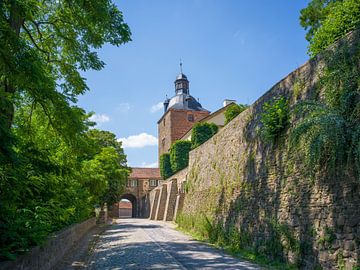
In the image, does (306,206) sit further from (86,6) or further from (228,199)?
(86,6)

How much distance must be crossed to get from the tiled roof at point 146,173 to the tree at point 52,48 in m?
52.6

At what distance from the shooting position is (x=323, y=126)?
276 inches

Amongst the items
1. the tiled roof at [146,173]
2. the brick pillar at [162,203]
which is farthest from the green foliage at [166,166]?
the tiled roof at [146,173]

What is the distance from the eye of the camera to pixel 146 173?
64375mm

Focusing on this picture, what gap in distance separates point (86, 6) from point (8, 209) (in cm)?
495

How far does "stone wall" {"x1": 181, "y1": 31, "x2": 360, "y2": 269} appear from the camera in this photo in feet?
23.4

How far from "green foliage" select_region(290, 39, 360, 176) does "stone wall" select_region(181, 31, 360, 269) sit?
13.2 inches

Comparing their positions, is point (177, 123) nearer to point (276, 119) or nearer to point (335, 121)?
point (276, 119)

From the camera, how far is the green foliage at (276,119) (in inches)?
392

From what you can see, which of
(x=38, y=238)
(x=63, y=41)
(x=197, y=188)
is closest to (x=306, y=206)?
(x=38, y=238)

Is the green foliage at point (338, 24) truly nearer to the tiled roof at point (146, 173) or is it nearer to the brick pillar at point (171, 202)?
the brick pillar at point (171, 202)

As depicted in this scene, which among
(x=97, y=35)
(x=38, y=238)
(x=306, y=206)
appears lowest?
(x=38, y=238)

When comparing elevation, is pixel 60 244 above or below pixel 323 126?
below

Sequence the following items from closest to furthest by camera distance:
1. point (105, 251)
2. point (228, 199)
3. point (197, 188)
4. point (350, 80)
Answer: point (350, 80) < point (105, 251) < point (228, 199) < point (197, 188)
